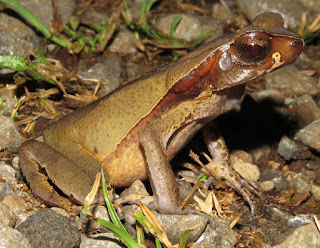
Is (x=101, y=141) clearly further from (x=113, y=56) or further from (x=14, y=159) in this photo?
(x=113, y=56)

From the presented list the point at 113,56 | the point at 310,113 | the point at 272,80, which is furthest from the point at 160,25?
the point at 310,113

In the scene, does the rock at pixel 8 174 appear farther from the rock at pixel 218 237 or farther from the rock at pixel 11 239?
the rock at pixel 218 237

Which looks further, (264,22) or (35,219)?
(264,22)

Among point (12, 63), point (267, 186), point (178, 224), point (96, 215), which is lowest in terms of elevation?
point (267, 186)

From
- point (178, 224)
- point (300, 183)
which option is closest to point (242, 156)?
point (300, 183)

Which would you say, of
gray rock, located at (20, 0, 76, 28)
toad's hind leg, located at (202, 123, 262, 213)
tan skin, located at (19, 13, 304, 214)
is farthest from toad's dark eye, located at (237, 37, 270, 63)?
gray rock, located at (20, 0, 76, 28)

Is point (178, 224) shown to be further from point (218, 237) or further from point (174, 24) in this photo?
point (174, 24)

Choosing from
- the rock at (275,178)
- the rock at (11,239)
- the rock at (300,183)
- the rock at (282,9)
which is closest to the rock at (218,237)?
the rock at (275,178)

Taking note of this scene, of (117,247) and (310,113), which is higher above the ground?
(117,247)
